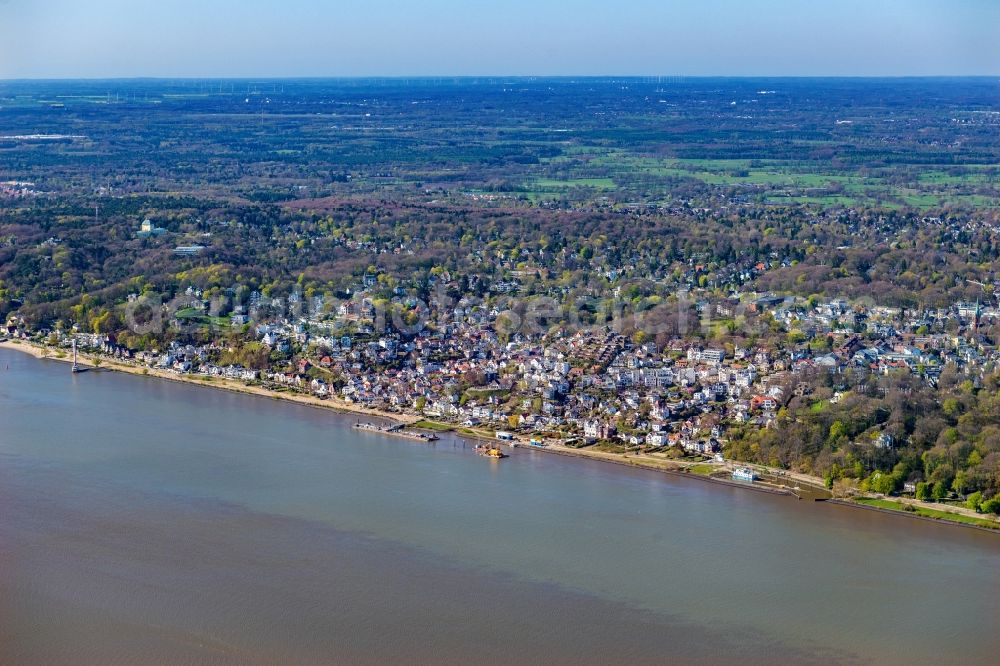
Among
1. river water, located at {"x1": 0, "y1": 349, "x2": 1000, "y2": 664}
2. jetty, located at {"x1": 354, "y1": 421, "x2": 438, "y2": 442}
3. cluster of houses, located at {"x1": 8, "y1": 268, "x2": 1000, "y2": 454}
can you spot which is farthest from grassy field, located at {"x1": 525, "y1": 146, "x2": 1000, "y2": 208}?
river water, located at {"x1": 0, "y1": 349, "x2": 1000, "y2": 664}

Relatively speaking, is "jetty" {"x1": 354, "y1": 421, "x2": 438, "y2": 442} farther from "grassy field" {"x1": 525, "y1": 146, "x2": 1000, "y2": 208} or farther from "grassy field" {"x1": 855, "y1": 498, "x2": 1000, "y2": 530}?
"grassy field" {"x1": 525, "y1": 146, "x2": 1000, "y2": 208}

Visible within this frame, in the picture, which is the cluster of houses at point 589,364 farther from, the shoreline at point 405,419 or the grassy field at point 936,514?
the grassy field at point 936,514

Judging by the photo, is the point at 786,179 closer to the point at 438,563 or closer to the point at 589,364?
the point at 589,364

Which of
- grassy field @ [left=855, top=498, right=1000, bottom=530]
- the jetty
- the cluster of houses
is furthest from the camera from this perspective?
the cluster of houses

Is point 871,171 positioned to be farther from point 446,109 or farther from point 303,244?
point 446,109

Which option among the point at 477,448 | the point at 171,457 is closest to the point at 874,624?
the point at 477,448
